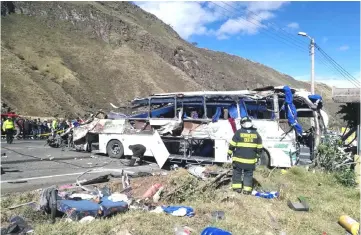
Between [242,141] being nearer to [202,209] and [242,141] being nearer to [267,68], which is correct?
[202,209]

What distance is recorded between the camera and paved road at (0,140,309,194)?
9688 mm

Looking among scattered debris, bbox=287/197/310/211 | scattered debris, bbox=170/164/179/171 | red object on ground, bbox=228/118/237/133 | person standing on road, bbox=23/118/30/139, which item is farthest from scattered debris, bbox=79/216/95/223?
person standing on road, bbox=23/118/30/139

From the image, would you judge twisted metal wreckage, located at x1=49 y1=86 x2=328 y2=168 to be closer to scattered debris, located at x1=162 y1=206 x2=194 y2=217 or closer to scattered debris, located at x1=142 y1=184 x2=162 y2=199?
scattered debris, located at x1=142 y1=184 x2=162 y2=199

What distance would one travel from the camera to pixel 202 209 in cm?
729

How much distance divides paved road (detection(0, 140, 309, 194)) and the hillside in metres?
27.4

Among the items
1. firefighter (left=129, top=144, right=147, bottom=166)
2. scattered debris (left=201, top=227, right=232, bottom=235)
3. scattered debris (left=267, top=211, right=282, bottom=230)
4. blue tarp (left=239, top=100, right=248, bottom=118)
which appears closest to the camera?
scattered debris (left=201, top=227, right=232, bottom=235)

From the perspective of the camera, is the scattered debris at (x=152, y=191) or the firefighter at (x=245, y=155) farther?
the firefighter at (x=245, y=155)

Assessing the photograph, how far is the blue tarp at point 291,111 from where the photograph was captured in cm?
1170

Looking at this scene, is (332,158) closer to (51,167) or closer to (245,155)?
(245,155)

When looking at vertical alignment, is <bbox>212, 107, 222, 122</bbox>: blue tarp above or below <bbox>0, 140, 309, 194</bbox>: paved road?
above

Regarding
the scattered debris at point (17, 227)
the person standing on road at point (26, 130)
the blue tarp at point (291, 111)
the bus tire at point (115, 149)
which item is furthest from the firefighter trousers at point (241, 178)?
the person standing on road at point (26, 130)

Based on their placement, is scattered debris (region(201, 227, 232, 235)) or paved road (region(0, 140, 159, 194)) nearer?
scattered debris (region(201, 227, 232, 235))

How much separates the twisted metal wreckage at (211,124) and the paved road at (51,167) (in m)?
0.84

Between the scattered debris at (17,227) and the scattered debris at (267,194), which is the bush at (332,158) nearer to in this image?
the scattered debris at (267,194)
